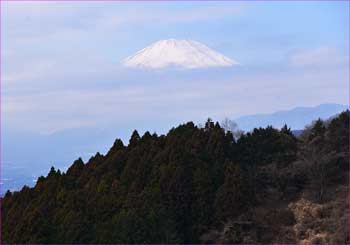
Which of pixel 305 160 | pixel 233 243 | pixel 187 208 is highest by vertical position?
pixel 305 160

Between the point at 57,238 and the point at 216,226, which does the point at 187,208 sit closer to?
the point at 216,226

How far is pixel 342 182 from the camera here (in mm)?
22031

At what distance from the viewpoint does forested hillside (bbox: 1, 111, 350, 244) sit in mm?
18281

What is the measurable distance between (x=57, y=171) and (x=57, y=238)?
446cm

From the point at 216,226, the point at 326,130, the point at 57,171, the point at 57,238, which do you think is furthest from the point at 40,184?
the point at 326,130

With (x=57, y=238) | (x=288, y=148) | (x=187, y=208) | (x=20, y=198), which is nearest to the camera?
(x=57, y=238)

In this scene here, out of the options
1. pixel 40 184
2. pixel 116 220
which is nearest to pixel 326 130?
pixel 116 220

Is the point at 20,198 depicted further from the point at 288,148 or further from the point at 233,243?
the point at 288,148

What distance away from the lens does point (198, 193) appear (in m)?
19.5

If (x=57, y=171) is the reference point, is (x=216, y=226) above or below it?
below

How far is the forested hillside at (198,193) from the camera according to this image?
1828 centimetres

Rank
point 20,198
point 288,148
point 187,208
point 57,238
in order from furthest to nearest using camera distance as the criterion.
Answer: point 288,148, point 20,198, point 187,208, point 57,238

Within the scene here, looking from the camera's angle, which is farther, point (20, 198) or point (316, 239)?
point (20, 198)

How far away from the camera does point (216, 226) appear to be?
18.9 m
